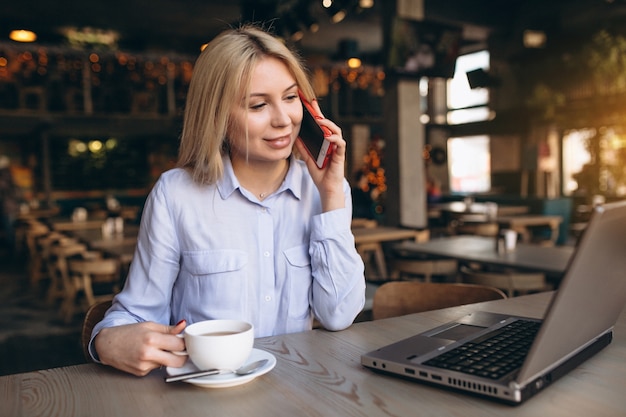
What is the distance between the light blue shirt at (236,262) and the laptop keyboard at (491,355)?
39 cm

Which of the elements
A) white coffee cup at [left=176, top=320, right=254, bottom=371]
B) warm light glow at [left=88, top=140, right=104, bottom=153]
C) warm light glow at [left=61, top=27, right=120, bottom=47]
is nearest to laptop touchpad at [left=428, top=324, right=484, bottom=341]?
white coffee cup at [left=176, top=320, right=254, bottom=371]

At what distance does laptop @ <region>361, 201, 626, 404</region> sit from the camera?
2.66 feet

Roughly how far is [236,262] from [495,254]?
2.82 metres

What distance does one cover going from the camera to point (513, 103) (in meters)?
14.7

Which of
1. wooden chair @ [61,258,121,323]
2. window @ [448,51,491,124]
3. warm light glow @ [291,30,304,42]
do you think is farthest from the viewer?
window @ [448,51,491,124]

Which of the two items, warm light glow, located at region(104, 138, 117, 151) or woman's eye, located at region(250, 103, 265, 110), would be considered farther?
warm light glow, located at region(104, 138, 117, 151)

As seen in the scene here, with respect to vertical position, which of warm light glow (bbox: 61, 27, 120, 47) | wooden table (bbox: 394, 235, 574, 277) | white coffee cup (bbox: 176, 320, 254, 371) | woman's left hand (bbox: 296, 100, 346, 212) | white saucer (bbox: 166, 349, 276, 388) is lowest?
wooden table (bbox: 394, 235, 574, 277)

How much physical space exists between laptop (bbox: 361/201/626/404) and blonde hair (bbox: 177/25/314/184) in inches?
27.0

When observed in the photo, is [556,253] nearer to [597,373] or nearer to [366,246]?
[366,246]

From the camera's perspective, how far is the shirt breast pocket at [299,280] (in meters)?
1.50

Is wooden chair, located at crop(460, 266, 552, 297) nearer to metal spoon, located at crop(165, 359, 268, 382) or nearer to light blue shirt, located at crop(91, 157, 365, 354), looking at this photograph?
light blue shirt, located at crop(91, 157, 365, 354)

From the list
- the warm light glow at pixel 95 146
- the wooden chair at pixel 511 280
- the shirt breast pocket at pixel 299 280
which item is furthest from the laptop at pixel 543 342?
the warm light glow at pixel 95 146

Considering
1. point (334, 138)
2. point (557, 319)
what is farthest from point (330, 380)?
point (334, 138)

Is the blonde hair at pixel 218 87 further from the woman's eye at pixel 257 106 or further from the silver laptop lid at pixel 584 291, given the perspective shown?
the silver laptop lid at pixel 584 291
